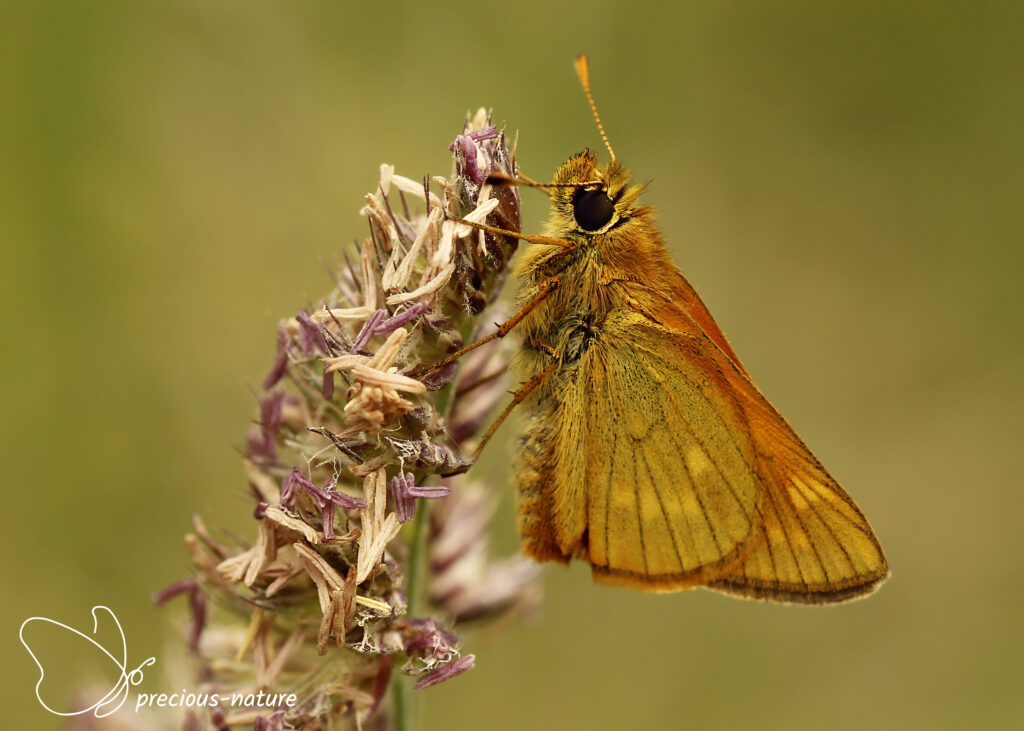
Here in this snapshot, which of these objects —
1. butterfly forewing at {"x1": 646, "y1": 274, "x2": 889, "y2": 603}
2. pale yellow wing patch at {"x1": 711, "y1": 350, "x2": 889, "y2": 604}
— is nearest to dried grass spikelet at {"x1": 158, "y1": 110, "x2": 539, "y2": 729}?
butterfly forewing at {"x1": 646, "y1": 274, "x2": 889, "y2": 603}

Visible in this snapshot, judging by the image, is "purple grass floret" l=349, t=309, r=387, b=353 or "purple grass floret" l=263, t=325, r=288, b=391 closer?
"purple grass floret" l=349, t=309, r=387, b=353

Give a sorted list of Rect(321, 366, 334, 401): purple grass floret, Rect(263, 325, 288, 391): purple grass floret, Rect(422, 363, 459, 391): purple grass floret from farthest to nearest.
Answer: Rect(263, 325, 288, 391): purple grass floret, Rect(422, 363, 459, 391): purple grass floret, Rect(321, 366, 334, 401): purple grass floret

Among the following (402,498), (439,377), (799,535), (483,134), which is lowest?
(402,498)

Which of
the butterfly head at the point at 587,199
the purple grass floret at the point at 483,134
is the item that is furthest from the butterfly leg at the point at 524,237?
the purple grass floret at the point at 483,134

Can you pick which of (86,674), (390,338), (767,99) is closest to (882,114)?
(767,99)

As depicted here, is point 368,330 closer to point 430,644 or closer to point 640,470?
point 430,644

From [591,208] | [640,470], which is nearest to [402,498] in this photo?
[640,470]

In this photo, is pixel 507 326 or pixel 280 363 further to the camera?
pixel 507 326

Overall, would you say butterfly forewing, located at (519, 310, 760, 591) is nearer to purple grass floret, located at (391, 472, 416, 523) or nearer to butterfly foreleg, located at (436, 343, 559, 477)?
butterfly foreleg, located at (436, 343, 559, 477)
